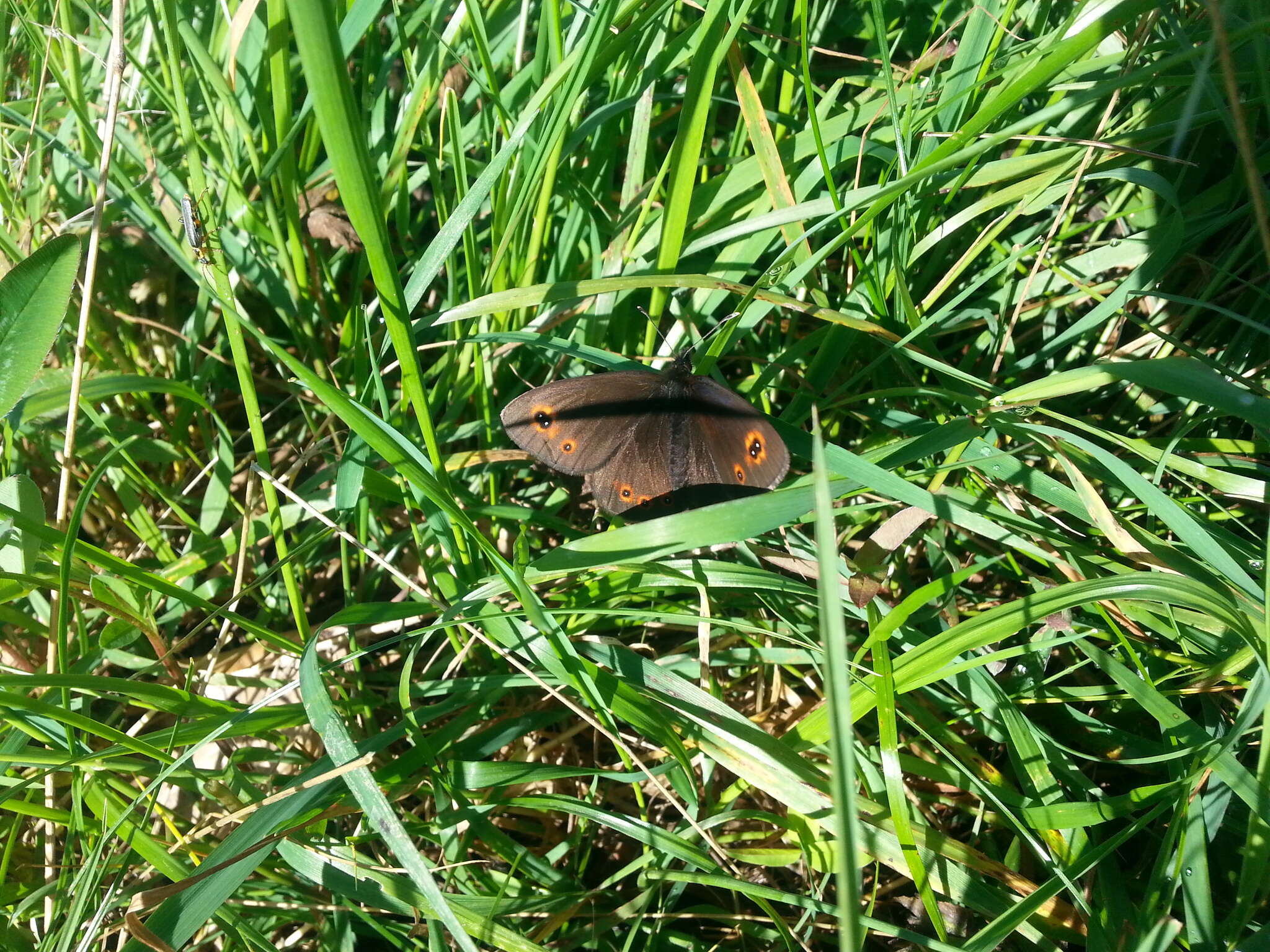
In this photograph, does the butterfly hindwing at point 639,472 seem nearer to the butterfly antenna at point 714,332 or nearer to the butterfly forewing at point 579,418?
the butterfly forewing at point 579,418

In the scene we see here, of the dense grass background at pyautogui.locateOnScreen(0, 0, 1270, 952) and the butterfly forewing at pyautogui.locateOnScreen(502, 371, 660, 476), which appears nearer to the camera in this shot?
the dense grass background at pyautogui.locateOnScreen(0, 0, 1270, 952)

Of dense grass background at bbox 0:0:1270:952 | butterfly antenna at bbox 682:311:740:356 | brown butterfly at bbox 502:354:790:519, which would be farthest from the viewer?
brown butterfly at bbox 502:354:790:519

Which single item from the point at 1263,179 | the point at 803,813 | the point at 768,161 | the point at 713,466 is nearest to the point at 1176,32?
the point at 1263,179

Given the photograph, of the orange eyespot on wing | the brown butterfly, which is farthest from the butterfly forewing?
the orange eyespot on wing

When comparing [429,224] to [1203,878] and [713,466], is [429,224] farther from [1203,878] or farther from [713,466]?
[1203,878]

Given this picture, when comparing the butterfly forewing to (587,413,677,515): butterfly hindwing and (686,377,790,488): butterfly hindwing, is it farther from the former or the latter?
(686,377,790,488): butterfly hindwing

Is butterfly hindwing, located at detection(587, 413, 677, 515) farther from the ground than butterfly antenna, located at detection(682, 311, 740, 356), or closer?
closer

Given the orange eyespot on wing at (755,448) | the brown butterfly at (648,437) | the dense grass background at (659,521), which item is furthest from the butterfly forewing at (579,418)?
the orange eyespot on wing at (755,448)

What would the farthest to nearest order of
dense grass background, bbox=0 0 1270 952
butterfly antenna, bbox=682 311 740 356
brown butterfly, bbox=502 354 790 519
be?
brown butterfly, bbox=502 354 790 519 → butterfly antenna, bbox=682 311 740 356 → dense grass background, bbox=0 0 1270 952
